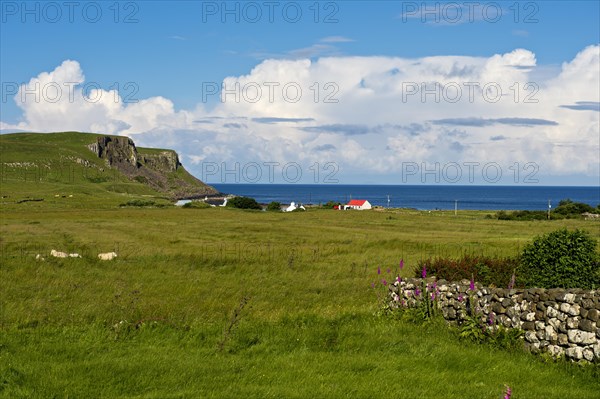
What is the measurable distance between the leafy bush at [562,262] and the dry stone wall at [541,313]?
14.1 ft

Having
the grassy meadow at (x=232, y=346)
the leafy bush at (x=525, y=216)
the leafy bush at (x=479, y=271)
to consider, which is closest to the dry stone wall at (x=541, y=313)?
the grassy meadow at (x=232, y=346)

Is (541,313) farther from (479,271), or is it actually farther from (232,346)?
(232,346)

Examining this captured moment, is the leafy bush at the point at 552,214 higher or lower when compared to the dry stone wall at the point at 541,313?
lower

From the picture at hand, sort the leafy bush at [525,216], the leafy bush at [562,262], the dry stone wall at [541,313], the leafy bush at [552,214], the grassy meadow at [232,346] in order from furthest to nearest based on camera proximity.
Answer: the leafy bush at [552,214]
the leafy bush at [525,216]
the leafy bush at [562,262]
the dry stone wall at [541,313]
the grassy meadow at [232,346]

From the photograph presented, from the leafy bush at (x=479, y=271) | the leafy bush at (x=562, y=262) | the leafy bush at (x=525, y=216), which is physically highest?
the leafy bush at (x=562, y=262)

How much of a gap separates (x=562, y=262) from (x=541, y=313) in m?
5.79

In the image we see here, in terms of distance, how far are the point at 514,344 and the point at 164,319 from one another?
8.83 metres

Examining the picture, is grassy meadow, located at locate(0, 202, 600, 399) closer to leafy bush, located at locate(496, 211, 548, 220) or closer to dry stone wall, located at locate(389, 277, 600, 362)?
dry stone wall, located at locate(389, 277, 600, 362)

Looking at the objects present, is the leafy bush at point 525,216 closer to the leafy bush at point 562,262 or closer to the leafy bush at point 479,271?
A: the leafy bush at point 479,271

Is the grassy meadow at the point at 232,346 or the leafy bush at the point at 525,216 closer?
the grassy meadow at the point at 232,346

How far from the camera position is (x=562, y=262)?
1812cm

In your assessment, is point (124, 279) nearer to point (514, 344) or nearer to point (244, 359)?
point (244, 359)

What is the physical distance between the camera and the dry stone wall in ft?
40.1

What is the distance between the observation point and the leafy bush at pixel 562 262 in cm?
1806
